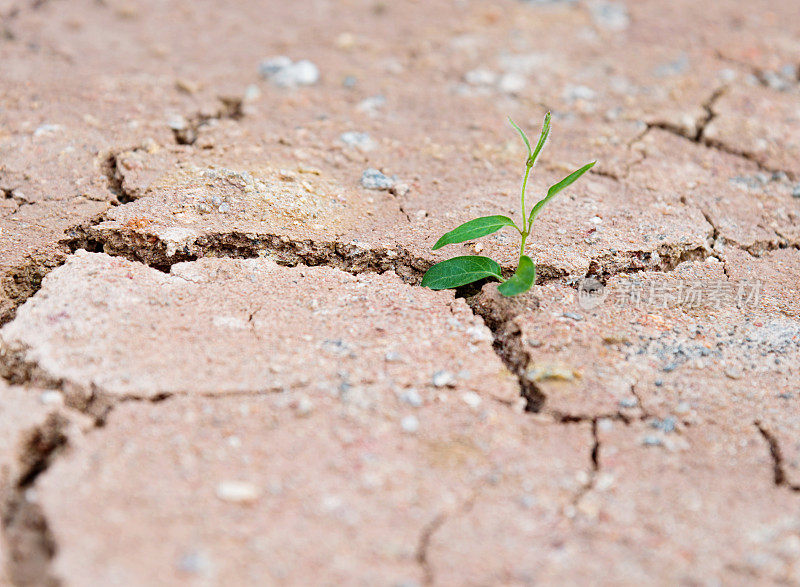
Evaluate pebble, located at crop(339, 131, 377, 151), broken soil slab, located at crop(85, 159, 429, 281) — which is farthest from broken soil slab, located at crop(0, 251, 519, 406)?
pebble, located at crop(339, 131, 377, 151)

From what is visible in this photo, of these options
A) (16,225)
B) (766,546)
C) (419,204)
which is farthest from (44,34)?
(766,546)

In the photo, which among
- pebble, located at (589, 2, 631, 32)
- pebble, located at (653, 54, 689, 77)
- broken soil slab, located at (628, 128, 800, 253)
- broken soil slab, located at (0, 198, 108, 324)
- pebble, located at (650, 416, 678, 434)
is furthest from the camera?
pebble, located at (589, 2, 631, 32)

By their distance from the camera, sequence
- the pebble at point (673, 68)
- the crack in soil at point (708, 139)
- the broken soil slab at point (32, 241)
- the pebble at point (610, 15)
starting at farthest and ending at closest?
the pebble at point (610, 15), the pebble at point (673, 68), the crack in soil at point (708, 139), the broken soil slab at point (32, 241)

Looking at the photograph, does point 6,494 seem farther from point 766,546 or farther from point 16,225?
point 766,546

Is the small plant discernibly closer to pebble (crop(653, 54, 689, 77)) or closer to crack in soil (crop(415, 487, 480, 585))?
crack in soil (crop(415, 487, 480, 585))

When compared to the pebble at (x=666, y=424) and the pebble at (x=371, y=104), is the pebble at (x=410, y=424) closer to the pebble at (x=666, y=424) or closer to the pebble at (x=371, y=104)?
the pebble at (x=666, y=424)

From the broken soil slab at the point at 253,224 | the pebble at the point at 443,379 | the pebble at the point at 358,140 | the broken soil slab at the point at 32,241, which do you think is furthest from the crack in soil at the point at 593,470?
the broken soil slab at the point at 32,241
